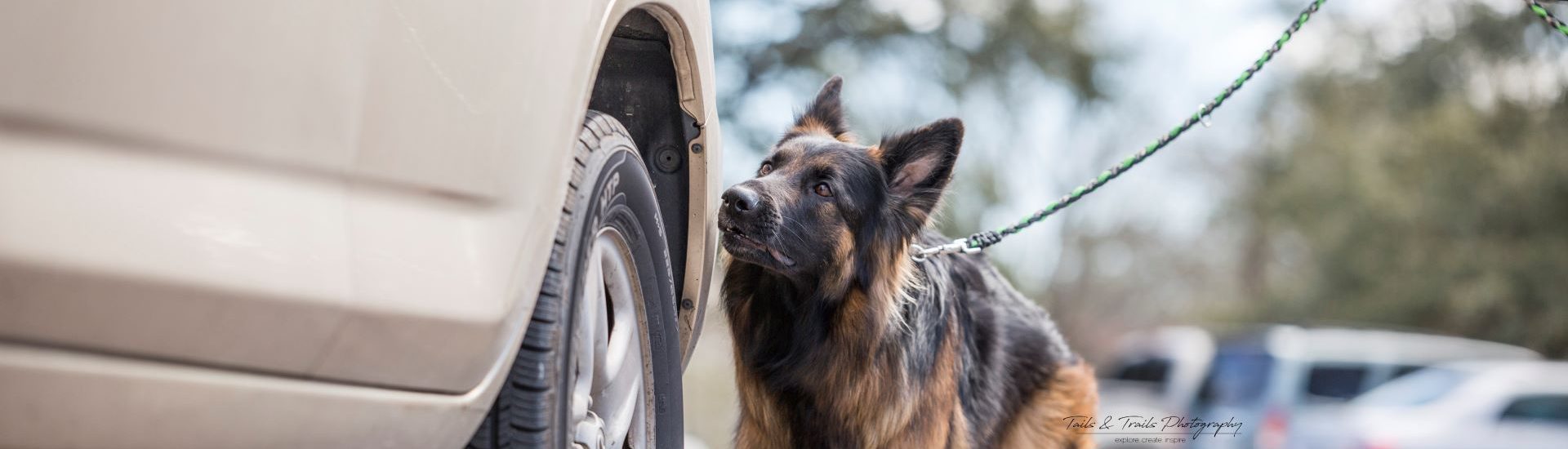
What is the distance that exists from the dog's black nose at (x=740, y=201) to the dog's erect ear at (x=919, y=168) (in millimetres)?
803

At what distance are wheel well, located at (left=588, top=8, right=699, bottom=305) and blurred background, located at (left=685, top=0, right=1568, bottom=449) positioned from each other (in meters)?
1.78

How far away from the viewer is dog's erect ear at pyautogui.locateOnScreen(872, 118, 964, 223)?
4.34 m

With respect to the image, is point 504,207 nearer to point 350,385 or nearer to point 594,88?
point 350,385

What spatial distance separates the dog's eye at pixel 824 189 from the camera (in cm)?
418

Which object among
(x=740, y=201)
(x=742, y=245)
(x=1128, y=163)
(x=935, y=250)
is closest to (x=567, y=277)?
(x=740, y=201)

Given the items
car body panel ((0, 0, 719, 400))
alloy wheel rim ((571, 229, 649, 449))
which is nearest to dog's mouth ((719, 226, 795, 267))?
alloy wheel rim ((571, 229, 649, 449))

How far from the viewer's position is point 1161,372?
21766 millimetres

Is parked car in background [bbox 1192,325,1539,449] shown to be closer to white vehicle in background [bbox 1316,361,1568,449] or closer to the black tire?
white vehicle in background [bbox 1316,361,1568,449]

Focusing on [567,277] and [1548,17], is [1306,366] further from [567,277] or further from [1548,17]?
[567,277]

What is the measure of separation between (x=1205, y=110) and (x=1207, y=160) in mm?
28810

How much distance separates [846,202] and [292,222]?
295 cm

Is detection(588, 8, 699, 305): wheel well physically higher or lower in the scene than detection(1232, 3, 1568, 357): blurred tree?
lower

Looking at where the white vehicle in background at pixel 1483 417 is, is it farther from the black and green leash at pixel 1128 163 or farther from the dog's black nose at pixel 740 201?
the dog's black nose at pixel 740 201

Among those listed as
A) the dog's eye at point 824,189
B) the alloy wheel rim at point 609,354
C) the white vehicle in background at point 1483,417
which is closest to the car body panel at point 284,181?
the alloy wheel rim at point 609,354
